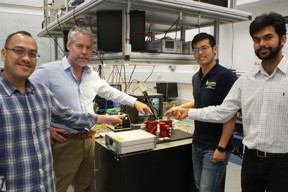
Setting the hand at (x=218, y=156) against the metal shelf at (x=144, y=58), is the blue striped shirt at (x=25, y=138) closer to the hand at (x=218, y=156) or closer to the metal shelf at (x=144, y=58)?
the metal shelf at (x=144, y=58)

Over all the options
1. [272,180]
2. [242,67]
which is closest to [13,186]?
[272,180]

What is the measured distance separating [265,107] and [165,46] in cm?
93

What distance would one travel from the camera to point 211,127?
1705 mm

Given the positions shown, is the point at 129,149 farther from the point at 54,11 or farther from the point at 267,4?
the point at 267,4

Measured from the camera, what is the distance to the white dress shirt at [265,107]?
1338 millimetres

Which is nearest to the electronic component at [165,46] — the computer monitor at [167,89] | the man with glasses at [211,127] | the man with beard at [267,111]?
the man with glasses at [211,127]

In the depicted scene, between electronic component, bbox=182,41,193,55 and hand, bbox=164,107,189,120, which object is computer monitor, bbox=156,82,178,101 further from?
hand, bbox=164,107,189,120

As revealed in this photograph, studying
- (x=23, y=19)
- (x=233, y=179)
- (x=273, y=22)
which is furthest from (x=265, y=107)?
(x=23, y=19)

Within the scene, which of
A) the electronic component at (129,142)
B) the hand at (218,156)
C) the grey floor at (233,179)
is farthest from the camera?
the grey floor at (233,179)

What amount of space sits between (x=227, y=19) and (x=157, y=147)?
1.33 meters

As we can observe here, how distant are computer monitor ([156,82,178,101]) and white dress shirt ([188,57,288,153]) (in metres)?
3.34

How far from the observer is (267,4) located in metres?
3.83

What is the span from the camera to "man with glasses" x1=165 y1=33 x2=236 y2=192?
5.39 ft

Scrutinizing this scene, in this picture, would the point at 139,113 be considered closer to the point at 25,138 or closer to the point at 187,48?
the point at 187,48
